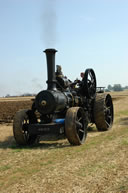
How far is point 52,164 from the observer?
5.35 m

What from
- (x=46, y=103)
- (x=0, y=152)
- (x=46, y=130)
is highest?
(x=46, y=103)

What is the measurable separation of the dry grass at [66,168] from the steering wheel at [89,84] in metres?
2.74

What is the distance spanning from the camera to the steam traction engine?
7.14 m

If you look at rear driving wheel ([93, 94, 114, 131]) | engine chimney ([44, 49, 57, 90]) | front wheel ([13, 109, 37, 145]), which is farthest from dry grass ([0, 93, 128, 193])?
rear driving wheel ([93, 94, 114, 131])

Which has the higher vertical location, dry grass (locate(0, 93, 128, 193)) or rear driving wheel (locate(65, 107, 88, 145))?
rear driving wheel (locate(65, 107, 88, 145))

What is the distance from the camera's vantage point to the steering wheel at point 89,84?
9570mm

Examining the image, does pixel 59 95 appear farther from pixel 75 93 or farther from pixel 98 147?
pixel 98 147

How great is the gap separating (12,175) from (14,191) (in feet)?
2.84

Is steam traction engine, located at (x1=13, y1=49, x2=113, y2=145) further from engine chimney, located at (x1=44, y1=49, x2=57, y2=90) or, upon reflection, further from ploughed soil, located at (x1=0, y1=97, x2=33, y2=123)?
ploughed soil, located at (x1=0, y1=97, x2=33, y2=123)

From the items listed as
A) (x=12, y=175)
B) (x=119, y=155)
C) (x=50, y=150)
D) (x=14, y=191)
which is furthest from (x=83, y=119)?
(x=14, y=191)

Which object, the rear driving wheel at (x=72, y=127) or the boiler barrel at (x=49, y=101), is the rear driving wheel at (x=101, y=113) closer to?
the rear driving wheel at (x=72, y=127)

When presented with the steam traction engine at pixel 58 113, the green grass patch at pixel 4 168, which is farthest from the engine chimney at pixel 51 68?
the green grass patch at pixel 4 168

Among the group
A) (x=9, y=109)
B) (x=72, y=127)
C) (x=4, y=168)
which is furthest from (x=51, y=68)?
(x=9, y=109)

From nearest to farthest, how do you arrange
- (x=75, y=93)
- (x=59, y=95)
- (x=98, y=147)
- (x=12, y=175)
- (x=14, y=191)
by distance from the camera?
(x=14, y=191), (x=12, y=175), (x=98, y=147), (x=59, y=95), (x=75, y=93)
